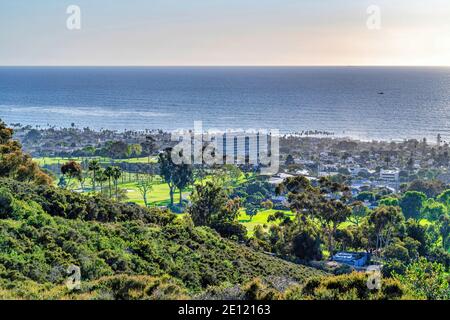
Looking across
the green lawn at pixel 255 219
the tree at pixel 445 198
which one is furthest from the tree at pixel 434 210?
the green lawn at pixel 255 219

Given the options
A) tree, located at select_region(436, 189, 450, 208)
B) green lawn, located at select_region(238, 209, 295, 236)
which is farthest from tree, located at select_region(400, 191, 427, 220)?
green lawn, located at select_region(238, 209, 295, 236)

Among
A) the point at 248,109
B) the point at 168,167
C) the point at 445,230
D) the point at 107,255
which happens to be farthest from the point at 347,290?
the point at 248,109

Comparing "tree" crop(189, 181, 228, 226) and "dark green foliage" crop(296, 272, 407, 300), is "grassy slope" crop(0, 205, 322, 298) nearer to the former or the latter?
"dark green foliage" crop(296, 272, 407, 300)

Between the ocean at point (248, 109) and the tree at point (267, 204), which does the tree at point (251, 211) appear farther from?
the ocean at point (248, 109)

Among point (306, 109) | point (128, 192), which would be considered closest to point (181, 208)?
point (128, 192)

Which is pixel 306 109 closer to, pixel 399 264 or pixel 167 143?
pixel 167 143

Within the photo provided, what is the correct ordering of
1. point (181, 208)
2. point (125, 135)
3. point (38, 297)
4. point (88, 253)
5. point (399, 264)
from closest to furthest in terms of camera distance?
point (38, 297) < point (88, 253) < point (399, 264) < point (181, 208) < point (125, 135)
